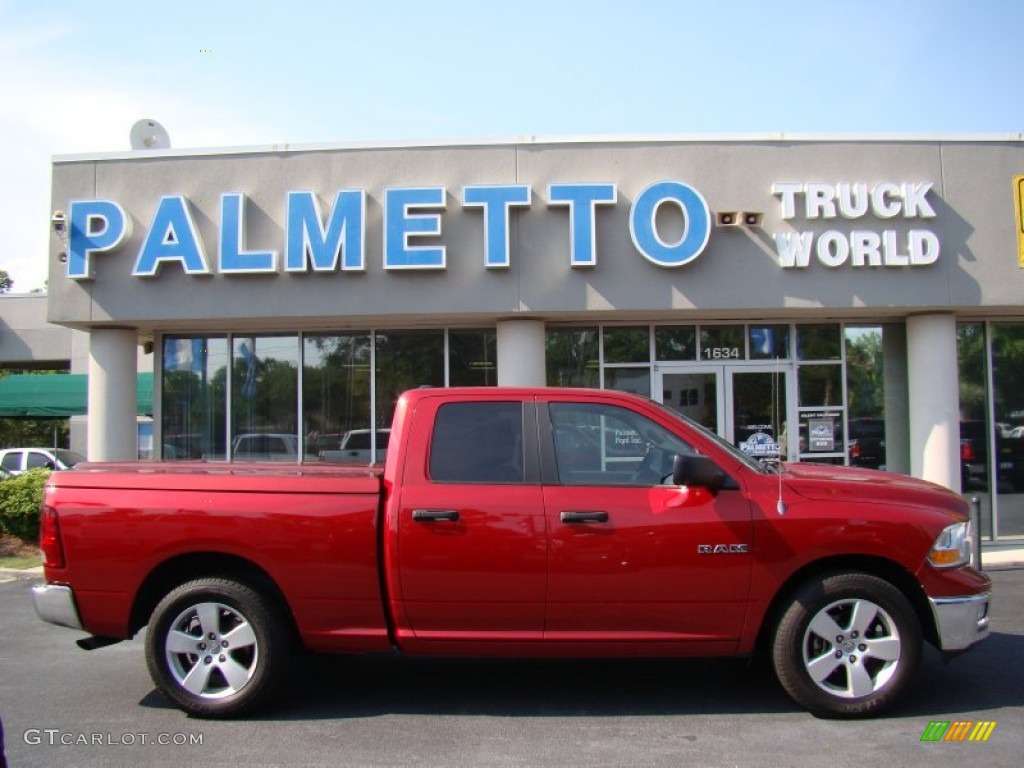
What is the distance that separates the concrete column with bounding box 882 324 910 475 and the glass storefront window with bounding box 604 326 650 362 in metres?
3.54

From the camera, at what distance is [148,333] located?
41.6 feet

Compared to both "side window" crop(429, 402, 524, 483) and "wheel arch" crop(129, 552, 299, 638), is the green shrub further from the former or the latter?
"side window" crop(429, 402, 524, 483)

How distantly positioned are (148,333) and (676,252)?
307 inches

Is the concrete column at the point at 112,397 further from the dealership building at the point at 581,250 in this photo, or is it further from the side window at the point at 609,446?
the side window at the point at 609,446

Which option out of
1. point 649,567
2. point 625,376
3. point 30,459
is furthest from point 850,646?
point 30,459

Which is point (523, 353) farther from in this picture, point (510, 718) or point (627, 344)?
point (510, 718)

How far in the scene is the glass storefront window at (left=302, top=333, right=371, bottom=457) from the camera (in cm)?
1253

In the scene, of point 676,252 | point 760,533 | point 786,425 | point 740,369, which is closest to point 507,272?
point 676,252

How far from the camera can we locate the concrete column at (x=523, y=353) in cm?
1154

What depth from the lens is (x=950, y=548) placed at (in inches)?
194

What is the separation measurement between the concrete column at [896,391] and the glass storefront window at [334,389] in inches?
301

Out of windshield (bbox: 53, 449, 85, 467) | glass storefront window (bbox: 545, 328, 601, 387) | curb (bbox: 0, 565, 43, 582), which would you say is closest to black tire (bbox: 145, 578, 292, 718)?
curb (bbox: 0, 565, 43, 582)

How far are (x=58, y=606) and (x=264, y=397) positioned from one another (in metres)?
7.80

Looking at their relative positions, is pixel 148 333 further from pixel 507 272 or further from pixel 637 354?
pixel 637 354
